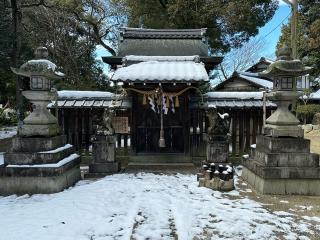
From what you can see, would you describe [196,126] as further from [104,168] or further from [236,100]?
[104,168]

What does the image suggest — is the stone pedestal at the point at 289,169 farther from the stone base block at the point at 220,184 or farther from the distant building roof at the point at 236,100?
the distant building roof at the point at 236,100

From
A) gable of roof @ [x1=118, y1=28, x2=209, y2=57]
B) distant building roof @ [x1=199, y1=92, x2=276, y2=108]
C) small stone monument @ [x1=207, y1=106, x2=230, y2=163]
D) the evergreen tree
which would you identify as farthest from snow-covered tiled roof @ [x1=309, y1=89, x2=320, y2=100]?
small stone monument @ [x1=207, y1=106, x2=230, y2=163]

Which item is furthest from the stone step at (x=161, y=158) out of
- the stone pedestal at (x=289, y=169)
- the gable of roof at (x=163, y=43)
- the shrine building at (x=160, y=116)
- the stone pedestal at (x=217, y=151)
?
the gable of roof at (x=163, y=43)

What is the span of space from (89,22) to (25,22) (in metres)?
4.67

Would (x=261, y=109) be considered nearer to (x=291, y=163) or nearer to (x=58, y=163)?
(x=291, y=163)

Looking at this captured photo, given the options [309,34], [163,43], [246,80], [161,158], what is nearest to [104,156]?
[161,158]

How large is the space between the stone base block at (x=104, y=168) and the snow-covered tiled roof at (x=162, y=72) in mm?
2842

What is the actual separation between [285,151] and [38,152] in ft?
19.7

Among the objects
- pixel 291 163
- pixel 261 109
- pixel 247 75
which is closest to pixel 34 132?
pixel 291 163

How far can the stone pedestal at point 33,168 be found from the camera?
7855mm

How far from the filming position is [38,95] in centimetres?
854

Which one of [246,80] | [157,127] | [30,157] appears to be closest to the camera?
[30,157]

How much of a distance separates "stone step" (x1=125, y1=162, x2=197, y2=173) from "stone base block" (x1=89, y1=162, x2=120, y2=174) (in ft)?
1.83

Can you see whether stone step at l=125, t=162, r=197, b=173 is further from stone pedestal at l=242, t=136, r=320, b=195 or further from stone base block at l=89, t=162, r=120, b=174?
stone pedestal at l=242, t=136, r=320, b=195
